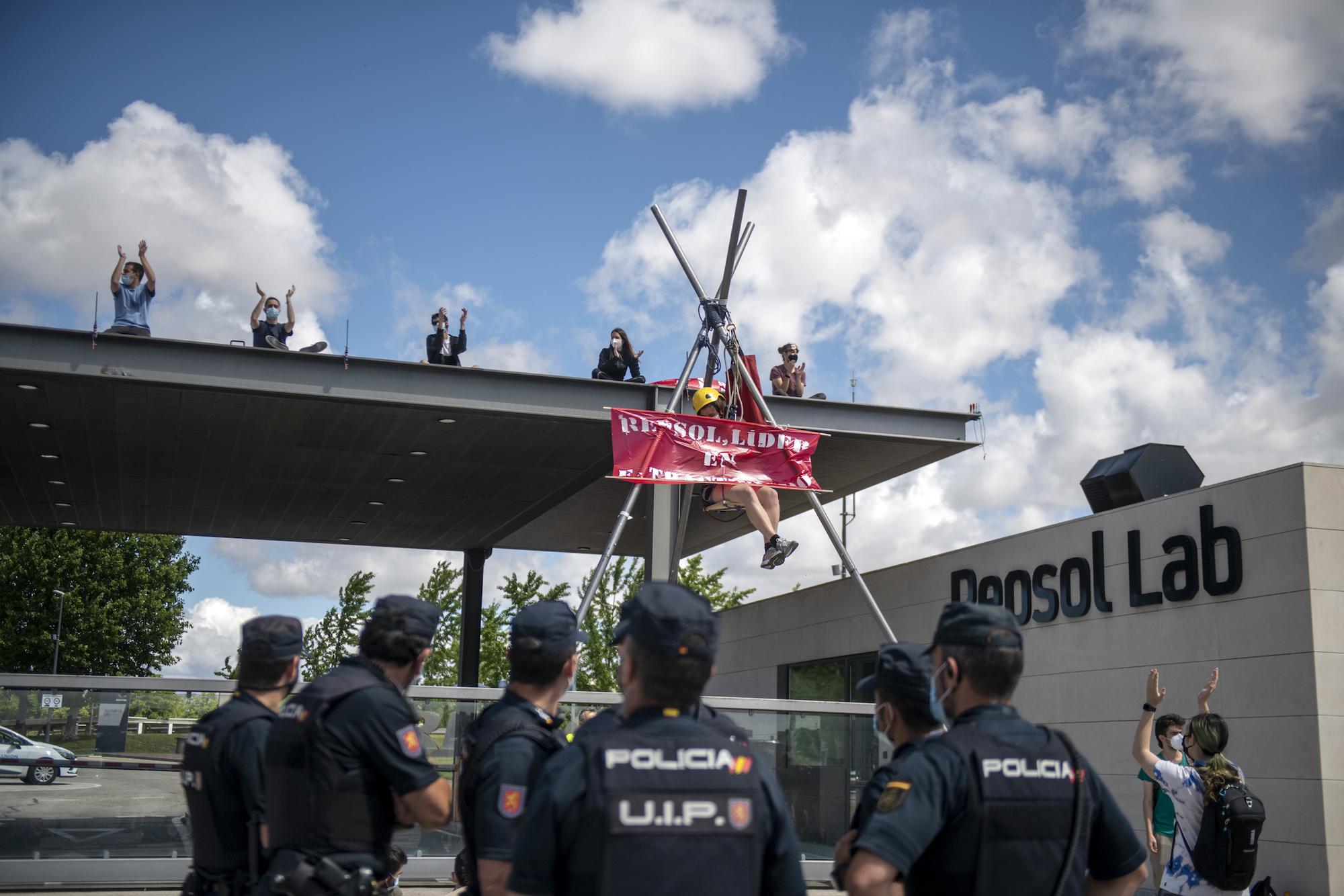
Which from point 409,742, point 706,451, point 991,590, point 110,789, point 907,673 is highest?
point 706,451

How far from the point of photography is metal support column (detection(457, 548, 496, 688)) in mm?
26734

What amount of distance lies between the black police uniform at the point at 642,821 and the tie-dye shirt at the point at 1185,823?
449cm

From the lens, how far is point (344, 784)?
13.4ft

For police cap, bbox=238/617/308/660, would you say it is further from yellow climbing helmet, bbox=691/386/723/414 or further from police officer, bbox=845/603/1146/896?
yellow climbing helmet, bbox=691/386/723/414

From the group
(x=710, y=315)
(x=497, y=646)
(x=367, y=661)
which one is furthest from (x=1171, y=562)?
(x=497, y=646)

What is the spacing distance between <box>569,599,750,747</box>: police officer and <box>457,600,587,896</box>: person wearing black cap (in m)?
0.55

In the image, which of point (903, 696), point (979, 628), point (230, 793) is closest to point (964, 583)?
point (230, 793)

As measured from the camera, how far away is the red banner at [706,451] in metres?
13.7

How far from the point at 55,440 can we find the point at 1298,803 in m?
16.7

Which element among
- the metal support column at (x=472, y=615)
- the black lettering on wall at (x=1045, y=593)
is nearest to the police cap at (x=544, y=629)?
the black lettering on wall at (x=1045, y=593)

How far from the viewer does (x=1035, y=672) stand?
55.6 feet

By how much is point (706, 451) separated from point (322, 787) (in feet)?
33.3

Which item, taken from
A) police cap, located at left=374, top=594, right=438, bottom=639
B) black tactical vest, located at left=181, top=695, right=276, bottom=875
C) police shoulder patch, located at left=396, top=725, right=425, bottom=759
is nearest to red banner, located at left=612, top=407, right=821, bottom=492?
black tactical vest, located at left=181, top=695, right=276, bottom=875

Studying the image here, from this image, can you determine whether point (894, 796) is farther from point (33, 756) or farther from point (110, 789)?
point (33, 756)
